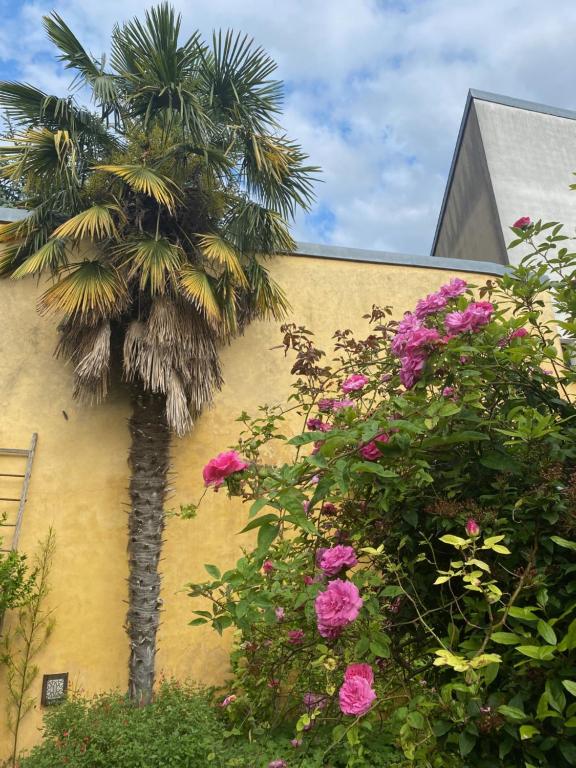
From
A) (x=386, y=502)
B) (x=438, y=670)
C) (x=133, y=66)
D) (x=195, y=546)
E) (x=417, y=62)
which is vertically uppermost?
(x=417, y=62)

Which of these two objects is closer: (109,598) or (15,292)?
(109,598)

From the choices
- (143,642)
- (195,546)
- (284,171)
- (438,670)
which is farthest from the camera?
(284,171)

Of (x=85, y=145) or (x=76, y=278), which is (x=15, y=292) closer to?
(x=76, y=278)

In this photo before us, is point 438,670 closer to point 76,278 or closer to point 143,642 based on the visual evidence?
point 143,642

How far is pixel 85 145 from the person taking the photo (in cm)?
545

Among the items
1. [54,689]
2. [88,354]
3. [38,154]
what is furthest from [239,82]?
[54,689]

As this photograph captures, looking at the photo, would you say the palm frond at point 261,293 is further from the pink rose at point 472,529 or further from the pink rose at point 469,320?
the pink rose at point 472,529

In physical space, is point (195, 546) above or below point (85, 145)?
below

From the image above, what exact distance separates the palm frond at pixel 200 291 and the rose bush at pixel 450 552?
10.9ft

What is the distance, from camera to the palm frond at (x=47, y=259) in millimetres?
4840

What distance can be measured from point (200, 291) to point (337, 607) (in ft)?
13.3

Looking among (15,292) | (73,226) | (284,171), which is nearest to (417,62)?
Answer: (284,171)

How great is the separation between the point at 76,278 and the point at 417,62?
18.4 ft

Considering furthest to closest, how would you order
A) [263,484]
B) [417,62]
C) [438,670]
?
1. [417,62]
2. [263,484]
3. [438,670]
